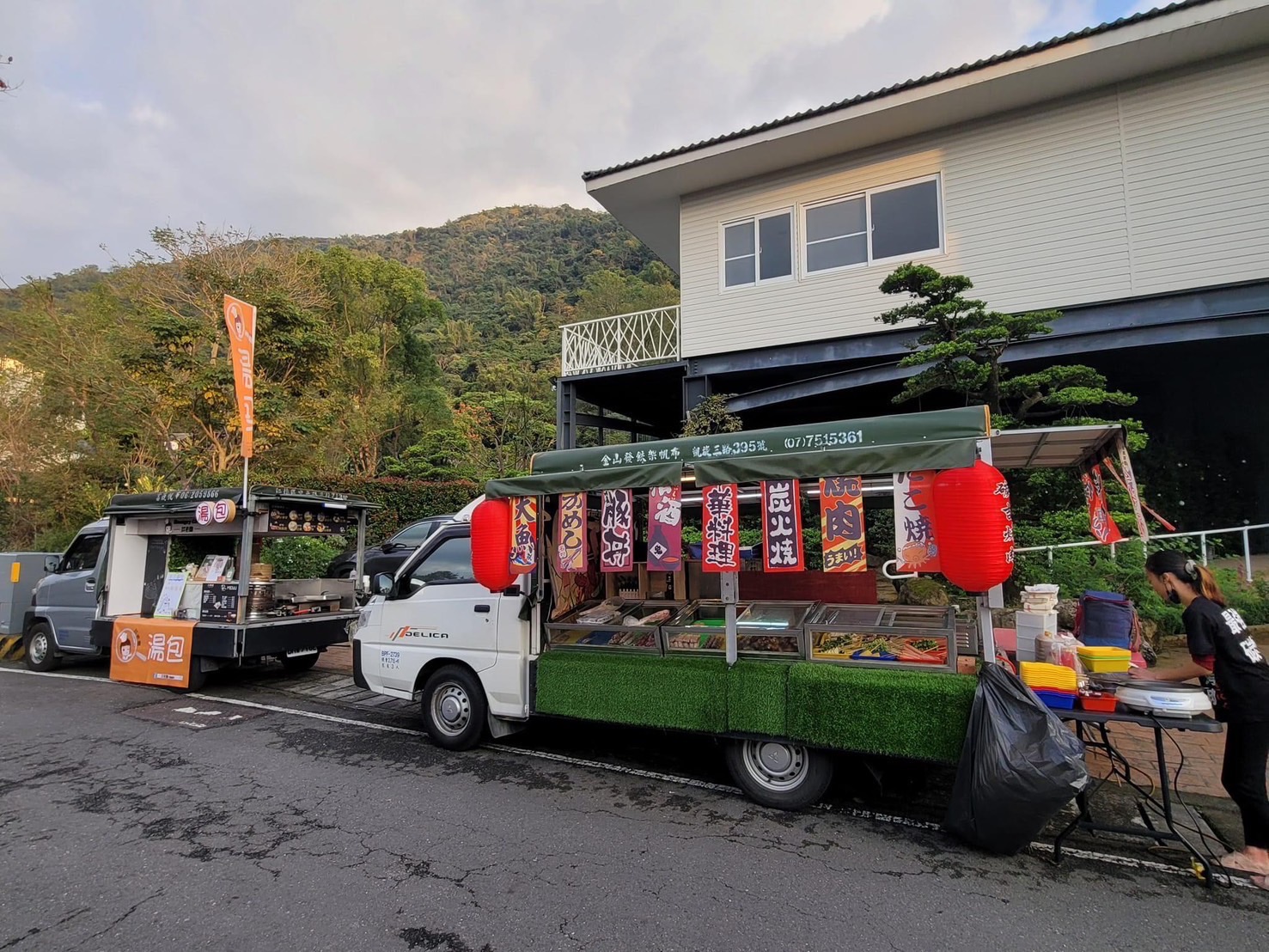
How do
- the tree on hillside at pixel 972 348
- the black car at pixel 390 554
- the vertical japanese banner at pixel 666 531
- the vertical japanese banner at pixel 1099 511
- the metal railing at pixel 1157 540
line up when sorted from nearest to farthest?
the vertical japanese banner at pixel 666 531
the vertical japanese banner at pixel 1099 511
the metal railing at pixel 1157 540
the tree on hillside at pixel 972 348
the black car at pixel 390 554

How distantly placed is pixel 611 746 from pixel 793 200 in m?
9.95

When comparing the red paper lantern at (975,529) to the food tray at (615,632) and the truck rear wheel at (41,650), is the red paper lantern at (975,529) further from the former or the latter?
the truck rear wheel at (41,650)

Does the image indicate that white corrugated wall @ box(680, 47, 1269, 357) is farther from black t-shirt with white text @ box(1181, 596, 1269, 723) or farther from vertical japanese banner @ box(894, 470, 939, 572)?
black t-shirt with white text @ box(1181, 596, 1269, 723)

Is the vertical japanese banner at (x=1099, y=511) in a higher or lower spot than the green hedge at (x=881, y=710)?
higher

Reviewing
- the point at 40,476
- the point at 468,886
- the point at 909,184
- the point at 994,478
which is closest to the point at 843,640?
the point at 994,478

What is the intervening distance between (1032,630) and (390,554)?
10.3 meters

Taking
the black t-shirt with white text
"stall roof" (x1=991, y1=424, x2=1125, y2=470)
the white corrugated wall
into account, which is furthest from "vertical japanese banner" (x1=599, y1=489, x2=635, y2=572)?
the white corrugated wall

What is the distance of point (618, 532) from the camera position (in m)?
4.85

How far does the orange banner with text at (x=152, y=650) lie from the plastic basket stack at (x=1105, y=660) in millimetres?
8774

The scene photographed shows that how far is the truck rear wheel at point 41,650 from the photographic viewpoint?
29.9 feet

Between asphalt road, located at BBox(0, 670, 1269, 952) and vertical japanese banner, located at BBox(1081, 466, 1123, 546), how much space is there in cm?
222

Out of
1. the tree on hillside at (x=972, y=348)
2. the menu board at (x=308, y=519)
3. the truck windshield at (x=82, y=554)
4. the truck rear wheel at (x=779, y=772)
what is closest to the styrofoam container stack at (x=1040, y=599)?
the truck rear wheel at (x=779, y=772)

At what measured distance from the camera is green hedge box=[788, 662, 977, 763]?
147 inches

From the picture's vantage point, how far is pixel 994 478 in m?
3.65
